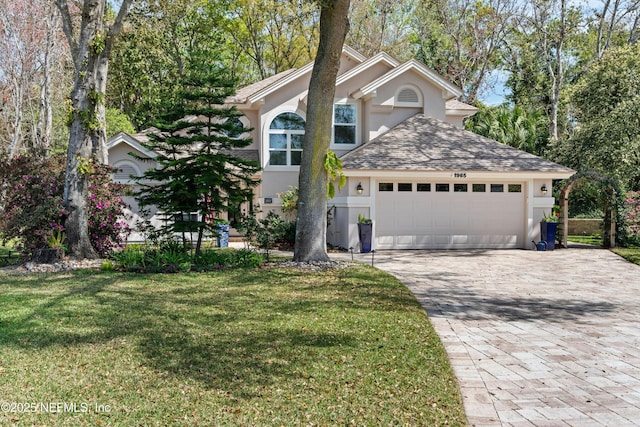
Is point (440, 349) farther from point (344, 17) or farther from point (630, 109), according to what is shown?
point (630, 109)

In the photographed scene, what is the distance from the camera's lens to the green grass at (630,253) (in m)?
15.6

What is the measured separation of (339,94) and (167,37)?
15.0m

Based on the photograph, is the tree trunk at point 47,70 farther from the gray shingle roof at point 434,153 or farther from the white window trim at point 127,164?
the gray shingle roof at point 434,153

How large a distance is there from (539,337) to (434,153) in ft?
40.6

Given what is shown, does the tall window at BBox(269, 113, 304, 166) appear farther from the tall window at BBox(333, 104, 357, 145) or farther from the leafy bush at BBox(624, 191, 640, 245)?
the leafy bush at BBox(624, 191, 640, 245)

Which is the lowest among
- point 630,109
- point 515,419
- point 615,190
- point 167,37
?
point 515,419

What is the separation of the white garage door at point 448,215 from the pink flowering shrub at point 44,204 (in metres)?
8.34

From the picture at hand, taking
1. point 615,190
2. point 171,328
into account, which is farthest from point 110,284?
point 615,190

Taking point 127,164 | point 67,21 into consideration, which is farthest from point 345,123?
point 67,21

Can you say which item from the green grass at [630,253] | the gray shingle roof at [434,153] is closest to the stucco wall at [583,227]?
the green grass at [630,253]

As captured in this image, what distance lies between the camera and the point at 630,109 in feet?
68.5

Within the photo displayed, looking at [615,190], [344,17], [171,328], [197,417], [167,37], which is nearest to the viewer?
[197,417]

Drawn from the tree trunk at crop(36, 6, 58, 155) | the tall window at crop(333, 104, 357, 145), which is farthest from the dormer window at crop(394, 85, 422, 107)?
the tree trunk at crop(36, 6, 58, 155)

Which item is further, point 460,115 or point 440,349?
point 460,115
